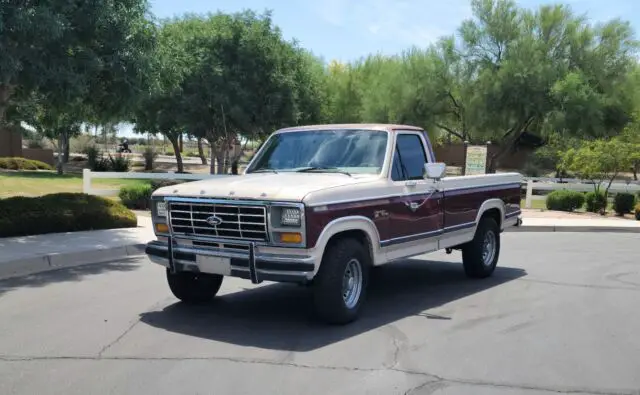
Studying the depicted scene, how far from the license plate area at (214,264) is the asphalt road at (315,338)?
577 mm

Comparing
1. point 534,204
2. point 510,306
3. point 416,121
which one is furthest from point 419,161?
point 416,121

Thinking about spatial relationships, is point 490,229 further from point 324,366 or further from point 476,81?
point 476,81

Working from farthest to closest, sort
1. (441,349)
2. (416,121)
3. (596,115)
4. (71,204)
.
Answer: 1. (416,121)
2. (596,115)
3. (71,204)
4. (441,349)

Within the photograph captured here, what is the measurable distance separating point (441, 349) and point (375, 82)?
28.9 m

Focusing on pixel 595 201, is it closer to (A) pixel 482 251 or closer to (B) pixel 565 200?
(B) pixel 565 200

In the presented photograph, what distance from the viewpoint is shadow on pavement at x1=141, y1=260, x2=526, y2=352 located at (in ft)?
20.6

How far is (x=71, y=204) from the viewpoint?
42.5 feet

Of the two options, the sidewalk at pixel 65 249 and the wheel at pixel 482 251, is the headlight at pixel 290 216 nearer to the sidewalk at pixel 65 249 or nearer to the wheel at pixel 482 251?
the wheel at pixel 482 251

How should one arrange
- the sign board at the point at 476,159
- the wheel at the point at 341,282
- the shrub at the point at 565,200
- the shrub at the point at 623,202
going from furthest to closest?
the shrub at the point at 565,200 → the shrub at the point at 623,202 → the sign board at the point at 476,159 → the wheel at the point at 341,282

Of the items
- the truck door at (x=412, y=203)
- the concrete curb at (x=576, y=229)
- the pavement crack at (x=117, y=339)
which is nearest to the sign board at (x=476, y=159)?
the concrete curb at (x=576, y=229)

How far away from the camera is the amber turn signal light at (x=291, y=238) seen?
6.11 metres

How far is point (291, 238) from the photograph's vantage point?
20.2ft

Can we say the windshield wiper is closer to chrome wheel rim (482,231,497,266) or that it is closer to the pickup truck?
the pickup truck

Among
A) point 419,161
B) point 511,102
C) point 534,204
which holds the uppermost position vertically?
point 511,102
